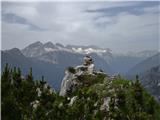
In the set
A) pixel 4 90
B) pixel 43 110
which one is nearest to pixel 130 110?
pixel 43 110

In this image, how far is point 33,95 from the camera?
356ft

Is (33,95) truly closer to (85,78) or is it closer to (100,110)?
(100,110)

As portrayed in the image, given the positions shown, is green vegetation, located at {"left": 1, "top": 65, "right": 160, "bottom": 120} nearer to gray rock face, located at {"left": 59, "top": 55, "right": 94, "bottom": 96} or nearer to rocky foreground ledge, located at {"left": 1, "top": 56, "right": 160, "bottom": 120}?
rocky foreground ledge, located at {"left": 1, "top": 56, "right": 160, "bottom": 120}

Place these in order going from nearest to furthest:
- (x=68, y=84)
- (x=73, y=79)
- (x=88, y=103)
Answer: (x=88, y=103), (x=68, y=84), (x=73, y=79)

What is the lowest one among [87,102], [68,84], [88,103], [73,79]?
[88,103]

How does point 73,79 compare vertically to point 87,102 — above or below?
above

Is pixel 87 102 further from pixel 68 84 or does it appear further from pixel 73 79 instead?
pixel 73 79

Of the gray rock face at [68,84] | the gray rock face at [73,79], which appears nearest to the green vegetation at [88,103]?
the gray rock face at [73,79]

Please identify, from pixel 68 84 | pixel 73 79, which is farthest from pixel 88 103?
pixel 73 79

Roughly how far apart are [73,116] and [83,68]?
53171mm

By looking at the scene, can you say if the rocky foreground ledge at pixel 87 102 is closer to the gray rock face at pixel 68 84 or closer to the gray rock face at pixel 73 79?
the gray rock face at pixel 73 79

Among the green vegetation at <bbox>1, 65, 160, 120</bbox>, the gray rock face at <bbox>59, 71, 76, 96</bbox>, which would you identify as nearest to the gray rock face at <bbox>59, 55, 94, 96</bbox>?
the gray rock face at <bbox>59, 71, 76, 96</bbox>

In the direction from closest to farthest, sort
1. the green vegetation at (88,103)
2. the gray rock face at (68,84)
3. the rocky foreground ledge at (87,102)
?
the rocky foreground ledge at (87,102) < the green vegetation at (88,103) < the gray rock face at (68,84)

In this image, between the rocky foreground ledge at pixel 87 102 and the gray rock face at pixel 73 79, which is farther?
the gray rock face at pixel 73 79
